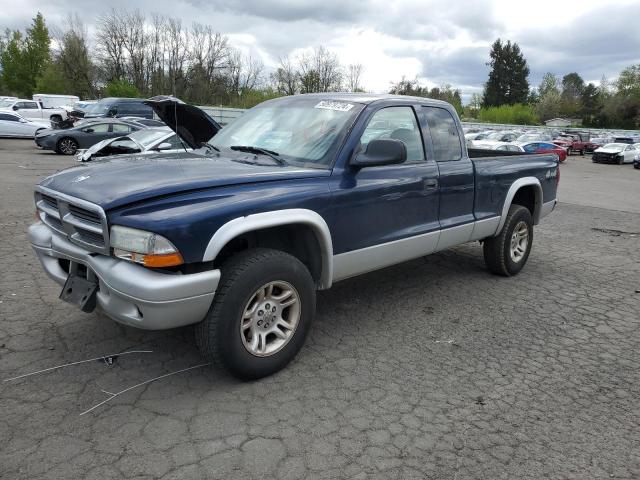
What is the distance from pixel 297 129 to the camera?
412cm

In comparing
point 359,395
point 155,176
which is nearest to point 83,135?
point 155,176

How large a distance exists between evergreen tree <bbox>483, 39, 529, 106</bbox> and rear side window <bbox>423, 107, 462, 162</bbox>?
9764cm

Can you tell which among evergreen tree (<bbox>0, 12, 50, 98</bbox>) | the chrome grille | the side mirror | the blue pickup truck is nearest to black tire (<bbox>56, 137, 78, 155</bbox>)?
the blue pickup truck

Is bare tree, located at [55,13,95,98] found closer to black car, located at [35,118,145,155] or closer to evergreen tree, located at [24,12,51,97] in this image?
evergreen tree, located at [24,12,51,97]

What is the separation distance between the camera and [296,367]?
3.59m

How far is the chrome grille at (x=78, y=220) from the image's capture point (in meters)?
2.92

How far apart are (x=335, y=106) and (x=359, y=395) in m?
2.27

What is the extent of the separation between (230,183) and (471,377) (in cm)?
210

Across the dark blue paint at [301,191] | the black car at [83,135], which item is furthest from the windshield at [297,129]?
the black car at [83,135]

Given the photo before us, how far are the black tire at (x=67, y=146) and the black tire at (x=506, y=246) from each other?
60.0 ft

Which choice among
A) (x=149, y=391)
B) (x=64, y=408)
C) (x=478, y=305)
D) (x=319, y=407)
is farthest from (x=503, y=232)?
(x=64, y=408)

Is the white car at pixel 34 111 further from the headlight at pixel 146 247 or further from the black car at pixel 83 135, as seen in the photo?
the headlight at pixel 146 247

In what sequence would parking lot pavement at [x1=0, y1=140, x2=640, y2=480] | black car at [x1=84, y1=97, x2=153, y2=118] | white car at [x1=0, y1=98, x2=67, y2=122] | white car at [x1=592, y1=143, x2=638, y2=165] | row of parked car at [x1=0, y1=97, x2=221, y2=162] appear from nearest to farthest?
parking lot pavement at [x1=0, y1=140, x2=640, y2=480], row of parked car at [x1=0, y1=97, x2=221, y2=162], black car at [x1=84, y1=97, x2=153, y2=118], white car at [x1=0, y1=98, x2=67, y2=122], white car at [x1=592, y1=143, x2=638, y2=165]

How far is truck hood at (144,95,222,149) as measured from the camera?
4.90m
